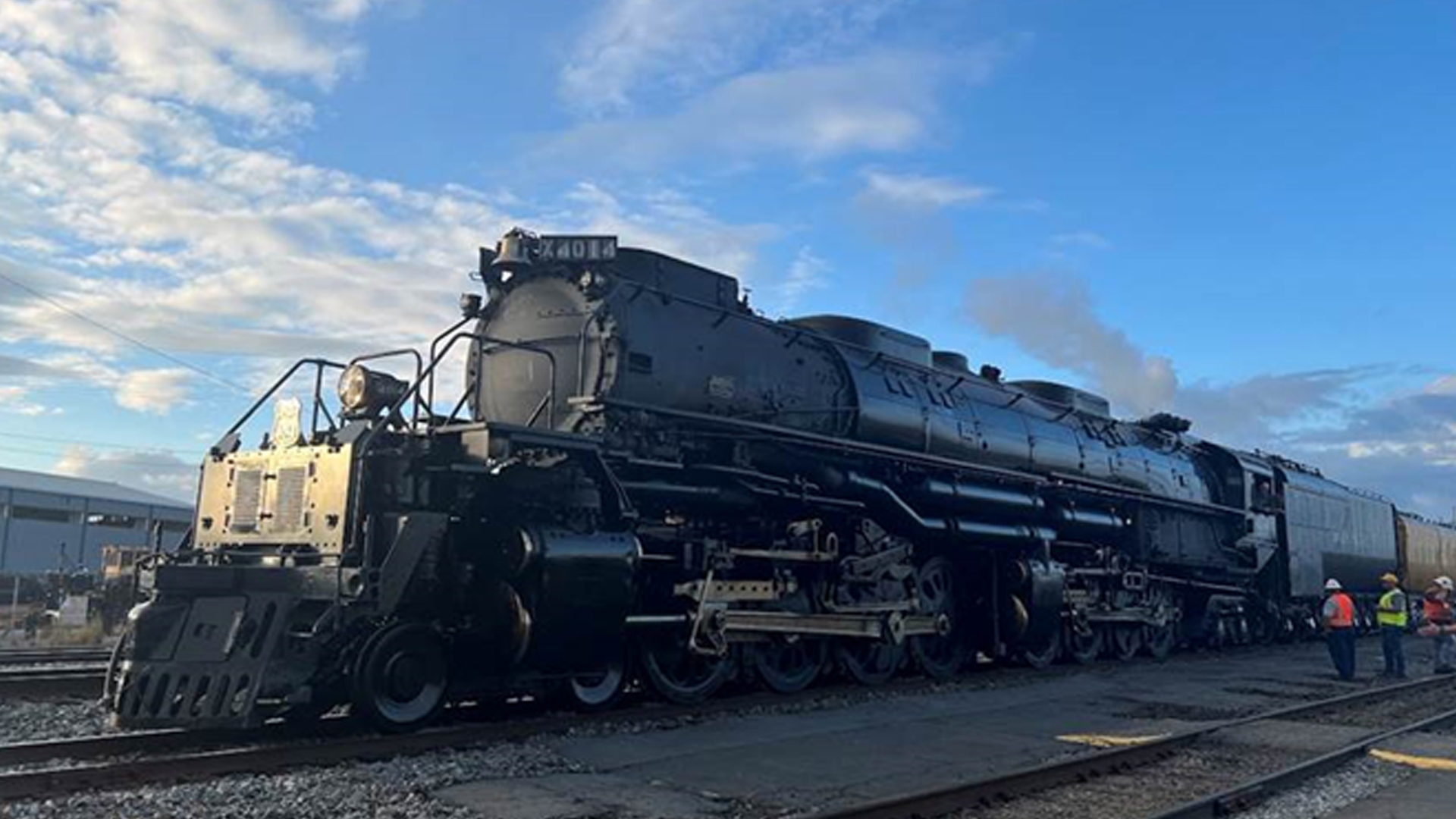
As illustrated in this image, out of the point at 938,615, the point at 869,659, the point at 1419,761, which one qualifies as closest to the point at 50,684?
the point at 869,659

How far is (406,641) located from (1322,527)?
23.1 m

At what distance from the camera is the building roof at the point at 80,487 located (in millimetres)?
57500

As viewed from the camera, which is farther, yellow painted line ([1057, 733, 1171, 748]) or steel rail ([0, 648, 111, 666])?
steel rail ([0, 648, 111, 666])

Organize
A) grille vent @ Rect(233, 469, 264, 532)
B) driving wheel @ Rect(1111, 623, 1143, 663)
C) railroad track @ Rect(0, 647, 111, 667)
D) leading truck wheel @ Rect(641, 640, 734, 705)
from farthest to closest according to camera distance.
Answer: driving wheel @ Rect(1111, 623, 1143, 663) → railroad track @ Rect(0, 647, 111, 667) → leading truck wheel @ Rect(641, 640, 734, 705) → grille vent @ Rect(233, 469, 264, 532)

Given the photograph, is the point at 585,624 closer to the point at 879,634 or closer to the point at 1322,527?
the point at 879,634

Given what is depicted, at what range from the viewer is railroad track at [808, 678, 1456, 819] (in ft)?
21.6

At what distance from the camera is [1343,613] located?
15898 mm

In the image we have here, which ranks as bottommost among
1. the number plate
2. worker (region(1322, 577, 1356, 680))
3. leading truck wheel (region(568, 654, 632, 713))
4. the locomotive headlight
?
leading truck wheel (region(568, 654, 632, 713))

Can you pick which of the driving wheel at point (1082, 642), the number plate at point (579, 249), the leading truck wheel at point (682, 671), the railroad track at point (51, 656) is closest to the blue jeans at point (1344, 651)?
the driving wheel at point (1082, 642)

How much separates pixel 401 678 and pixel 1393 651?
1499 cm

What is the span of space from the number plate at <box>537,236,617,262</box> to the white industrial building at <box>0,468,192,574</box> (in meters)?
39.9

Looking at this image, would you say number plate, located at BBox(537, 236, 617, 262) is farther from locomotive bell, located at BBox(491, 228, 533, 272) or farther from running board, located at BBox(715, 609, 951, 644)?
running board, located at BBox(715, 609, 951, 644)

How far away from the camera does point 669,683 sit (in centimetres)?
1055

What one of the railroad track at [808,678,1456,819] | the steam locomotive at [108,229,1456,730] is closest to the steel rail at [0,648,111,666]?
the steam locomotive at [108,229,1456,730]
